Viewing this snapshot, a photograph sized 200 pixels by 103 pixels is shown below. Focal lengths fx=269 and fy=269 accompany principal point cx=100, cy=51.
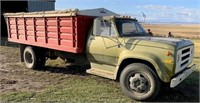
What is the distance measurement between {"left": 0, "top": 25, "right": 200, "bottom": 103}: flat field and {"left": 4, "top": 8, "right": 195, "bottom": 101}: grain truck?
16.6 inches

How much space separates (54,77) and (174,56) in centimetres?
420

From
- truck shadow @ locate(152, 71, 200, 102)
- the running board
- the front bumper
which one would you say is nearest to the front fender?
the front bumper

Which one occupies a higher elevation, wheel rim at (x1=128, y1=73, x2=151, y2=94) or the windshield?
the windshield

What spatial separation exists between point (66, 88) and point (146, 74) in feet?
7.45

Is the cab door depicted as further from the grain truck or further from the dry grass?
the dry grass

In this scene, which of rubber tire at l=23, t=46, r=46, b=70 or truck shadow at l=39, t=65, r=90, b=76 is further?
rubber tire at l=23, t=46, r=46, b=70

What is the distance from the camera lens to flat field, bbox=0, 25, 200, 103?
254 inches

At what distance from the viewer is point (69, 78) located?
841 centimetres

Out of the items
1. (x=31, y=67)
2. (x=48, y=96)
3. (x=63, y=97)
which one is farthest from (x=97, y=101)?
(x=31, y=67)

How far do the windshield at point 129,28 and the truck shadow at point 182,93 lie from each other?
1.72 m

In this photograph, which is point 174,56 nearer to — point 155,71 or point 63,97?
point 155,71

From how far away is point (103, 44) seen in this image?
281 inches

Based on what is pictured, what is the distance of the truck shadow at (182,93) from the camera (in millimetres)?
6477

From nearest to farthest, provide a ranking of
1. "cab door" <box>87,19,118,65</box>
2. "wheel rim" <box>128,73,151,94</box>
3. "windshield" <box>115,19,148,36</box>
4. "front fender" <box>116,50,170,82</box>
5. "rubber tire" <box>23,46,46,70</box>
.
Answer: "front fender" <box>116,50,170,82</box>, "wheel rim" <box>128,73,151,94</box>, "cab door" <box>87,19,118,65</box>, "windshield" <box>115,19,148,36</box>, "rubber tire" <box>23,46,46,70</box>
